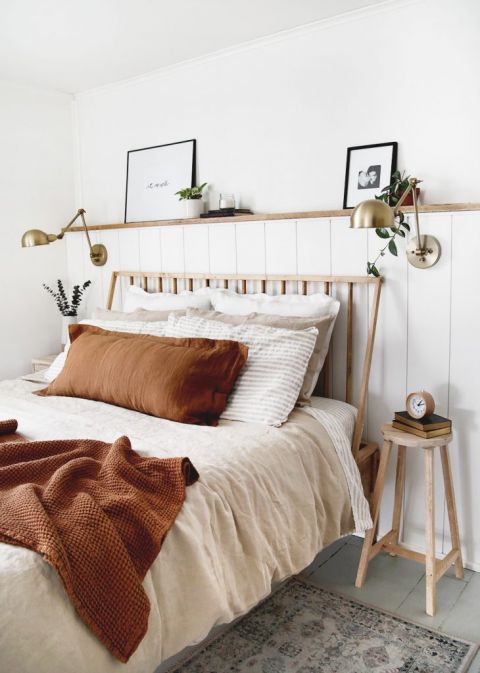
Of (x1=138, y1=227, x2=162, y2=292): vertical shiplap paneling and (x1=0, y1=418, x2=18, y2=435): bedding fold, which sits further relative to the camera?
(x1=138, y1=227, x2=162, y2=292): vertical shiplap paneling

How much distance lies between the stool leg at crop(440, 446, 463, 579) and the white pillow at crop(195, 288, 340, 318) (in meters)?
0.79

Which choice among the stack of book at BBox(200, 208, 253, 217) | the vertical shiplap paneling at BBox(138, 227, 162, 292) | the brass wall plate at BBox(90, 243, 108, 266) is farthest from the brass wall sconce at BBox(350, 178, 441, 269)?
the brass wall plate at BBox(90, 243, 108, 266)

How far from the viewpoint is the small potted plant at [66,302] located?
13.0ft

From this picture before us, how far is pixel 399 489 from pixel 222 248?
1.52 metres

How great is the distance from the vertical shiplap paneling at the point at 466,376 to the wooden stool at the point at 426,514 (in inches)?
5.5

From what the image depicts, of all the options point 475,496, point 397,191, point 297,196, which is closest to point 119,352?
point 297,196

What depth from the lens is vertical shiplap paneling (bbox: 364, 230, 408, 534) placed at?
8.94 feet

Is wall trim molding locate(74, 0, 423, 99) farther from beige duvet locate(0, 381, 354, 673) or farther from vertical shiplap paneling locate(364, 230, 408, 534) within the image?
beige duvet locate(0, 381, 354, 673)

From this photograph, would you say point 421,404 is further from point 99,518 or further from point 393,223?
point 99,518

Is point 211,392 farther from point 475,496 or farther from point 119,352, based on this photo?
point 475,496

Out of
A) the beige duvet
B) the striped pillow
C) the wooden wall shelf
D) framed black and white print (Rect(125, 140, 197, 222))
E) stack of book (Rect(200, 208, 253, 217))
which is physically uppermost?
framed black and white print (Rect(125, 140, 197, 222))

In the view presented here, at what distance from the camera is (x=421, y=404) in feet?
7.78

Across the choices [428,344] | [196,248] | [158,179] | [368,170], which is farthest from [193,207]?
[428,344]

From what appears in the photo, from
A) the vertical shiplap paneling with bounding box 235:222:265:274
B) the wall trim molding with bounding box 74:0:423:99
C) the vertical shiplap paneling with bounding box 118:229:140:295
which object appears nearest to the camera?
the wall trim molding with bounding box 74:0:423:99
